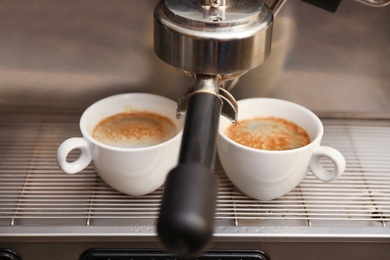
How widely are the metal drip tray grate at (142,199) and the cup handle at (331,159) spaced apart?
0.03 meters

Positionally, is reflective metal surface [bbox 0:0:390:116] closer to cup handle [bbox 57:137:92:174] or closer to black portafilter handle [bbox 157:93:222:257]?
cup handle [bbox 57:137:92:174]

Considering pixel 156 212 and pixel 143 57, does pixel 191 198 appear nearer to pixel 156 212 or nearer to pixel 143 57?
pixel 156 212

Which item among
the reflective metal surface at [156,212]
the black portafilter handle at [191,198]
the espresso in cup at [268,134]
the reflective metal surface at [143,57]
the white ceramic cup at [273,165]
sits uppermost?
the reflective metal surface at [143,57]

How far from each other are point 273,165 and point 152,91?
202mm

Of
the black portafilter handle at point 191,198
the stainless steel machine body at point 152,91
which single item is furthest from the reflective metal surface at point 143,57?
the black portafilter handle at point 191,198

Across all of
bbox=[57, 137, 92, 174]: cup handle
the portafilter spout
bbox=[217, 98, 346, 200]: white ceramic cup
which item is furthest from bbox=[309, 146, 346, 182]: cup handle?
bbox=[57, 137, 92, 174]: cup handle

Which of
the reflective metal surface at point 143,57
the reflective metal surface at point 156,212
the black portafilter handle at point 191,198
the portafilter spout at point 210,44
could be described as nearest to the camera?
the black portafilter handle at point 191,198

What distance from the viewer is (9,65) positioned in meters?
0.66

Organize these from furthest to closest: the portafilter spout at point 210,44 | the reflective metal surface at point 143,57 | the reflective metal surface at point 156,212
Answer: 1. the reflective metal surface at point 143,57
2. the reflective metal surface at point 156,212
3. the portafilter spout at point 210,44

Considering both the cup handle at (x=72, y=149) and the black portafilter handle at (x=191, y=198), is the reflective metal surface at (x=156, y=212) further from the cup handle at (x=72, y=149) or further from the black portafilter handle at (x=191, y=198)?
the black portafilter handle at (x=191, y=198)

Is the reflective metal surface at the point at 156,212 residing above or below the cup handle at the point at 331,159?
below

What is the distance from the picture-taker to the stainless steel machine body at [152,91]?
0.53m

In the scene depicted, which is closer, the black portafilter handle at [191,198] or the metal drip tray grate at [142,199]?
the black portafilter handle at [191,198]

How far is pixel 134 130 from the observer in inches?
23.5
